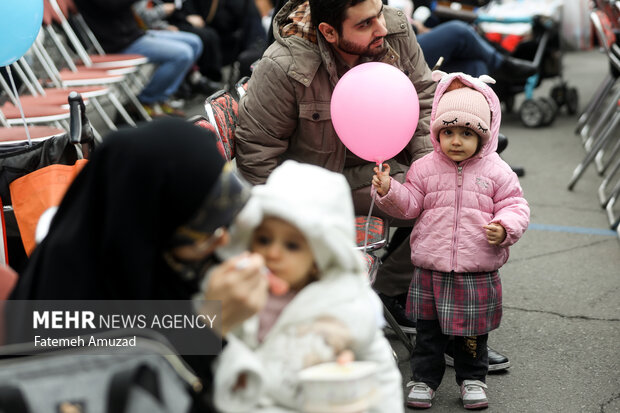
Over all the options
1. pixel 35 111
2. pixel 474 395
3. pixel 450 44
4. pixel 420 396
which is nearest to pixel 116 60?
pixel 35 111

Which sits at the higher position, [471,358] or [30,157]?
[30,157]

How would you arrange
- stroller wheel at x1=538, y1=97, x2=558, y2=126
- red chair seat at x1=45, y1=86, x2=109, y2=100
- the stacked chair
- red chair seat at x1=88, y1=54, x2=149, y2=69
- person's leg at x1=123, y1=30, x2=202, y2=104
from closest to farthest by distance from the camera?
the stacked chair → red chair seat at x1=45, y1=86, x2=109, y2=100 → red chair seat at x1=88, y1=54, x2=149, y2=69 → person's leg at x1=123, y1=30, x2=202, y2=104 → stroller wheel at x1=538, y1=97, x2=558, y2=126

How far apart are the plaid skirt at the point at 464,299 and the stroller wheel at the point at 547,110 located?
5451 mm

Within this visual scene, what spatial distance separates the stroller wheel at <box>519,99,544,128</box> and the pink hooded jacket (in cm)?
534

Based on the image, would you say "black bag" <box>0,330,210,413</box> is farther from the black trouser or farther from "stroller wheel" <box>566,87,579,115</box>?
"stroller wheel" <box>566,87,579,115</box>

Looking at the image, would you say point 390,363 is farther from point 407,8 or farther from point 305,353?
point 407,8

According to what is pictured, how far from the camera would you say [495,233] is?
2838mm

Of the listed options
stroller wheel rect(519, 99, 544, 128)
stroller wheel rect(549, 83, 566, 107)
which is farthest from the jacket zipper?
stroller wheel rect(549, 83, 566, 107)

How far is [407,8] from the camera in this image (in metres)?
6.85

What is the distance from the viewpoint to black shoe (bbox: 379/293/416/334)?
372 cm

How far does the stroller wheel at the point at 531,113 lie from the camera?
8102mm

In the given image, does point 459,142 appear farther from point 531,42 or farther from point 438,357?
point 531,42

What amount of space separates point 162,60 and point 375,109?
5033mm

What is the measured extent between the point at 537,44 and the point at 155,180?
7029 mm
